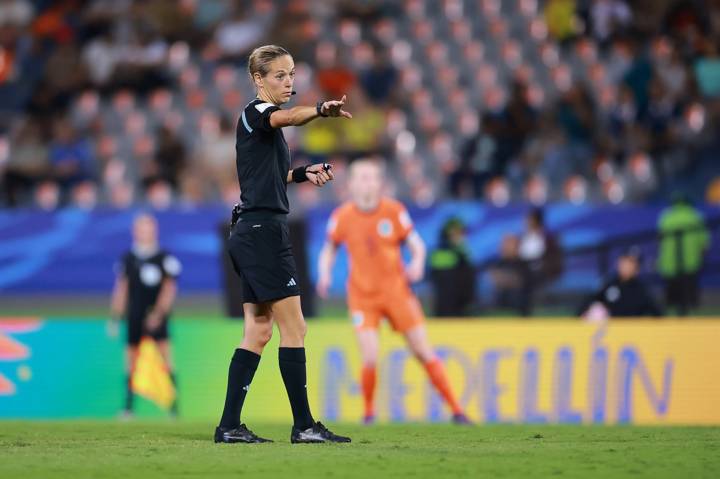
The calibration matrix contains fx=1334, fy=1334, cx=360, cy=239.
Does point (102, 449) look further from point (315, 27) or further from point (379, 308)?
point (315, 27)

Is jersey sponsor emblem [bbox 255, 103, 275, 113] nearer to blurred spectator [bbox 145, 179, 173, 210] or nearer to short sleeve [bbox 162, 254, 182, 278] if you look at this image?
short sleeve [bbox 162, 254, 182, 278]

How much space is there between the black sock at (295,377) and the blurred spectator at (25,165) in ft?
44.9

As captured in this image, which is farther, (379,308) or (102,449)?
(379,308)

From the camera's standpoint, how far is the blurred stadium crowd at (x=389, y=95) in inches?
779

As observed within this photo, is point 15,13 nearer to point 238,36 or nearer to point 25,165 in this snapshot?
point 238,36

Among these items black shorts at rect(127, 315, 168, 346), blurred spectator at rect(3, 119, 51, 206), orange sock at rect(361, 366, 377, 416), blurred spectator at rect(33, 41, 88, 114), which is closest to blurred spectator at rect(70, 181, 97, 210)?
blurred spectator at rect(3, 119, 51, 206)

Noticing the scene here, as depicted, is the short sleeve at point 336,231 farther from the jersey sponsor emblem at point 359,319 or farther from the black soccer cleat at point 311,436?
the black soccer cleat at point 311,436

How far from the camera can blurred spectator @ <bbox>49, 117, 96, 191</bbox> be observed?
68.9 ft

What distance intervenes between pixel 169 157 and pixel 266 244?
530 inches

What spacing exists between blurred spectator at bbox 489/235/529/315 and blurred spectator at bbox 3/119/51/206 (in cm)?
837

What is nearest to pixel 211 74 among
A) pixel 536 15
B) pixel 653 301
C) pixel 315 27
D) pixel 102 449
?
pixel 315 27

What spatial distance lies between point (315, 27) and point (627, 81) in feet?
18.5

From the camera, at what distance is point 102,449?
7.77 metres

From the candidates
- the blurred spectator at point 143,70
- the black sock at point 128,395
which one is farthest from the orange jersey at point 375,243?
the blurred spectator at point 143,70
